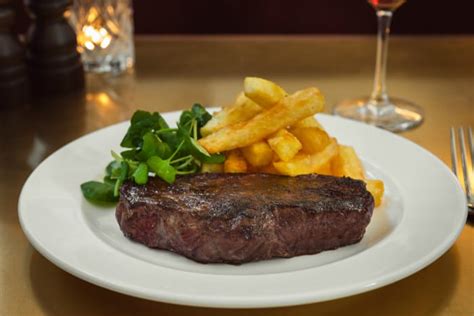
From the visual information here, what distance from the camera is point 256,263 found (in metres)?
1.61

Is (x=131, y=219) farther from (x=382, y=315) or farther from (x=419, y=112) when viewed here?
(x=419, y=112)

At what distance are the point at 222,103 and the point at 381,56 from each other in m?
0.61

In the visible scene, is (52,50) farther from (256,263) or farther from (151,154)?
(256,263)

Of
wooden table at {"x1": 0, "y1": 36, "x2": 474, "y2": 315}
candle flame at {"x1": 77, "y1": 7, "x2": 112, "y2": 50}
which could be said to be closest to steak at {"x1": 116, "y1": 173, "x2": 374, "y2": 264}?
wooden table at {"x1": 0, "y1": 36, "x2": 474, "y2": 315}

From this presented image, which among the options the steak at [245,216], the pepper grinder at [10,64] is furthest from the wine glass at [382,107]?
the pepper grinder at [10,64]

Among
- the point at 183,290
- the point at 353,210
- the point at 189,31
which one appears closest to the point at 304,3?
the point at 189,31

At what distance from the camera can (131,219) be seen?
1651 millimetres

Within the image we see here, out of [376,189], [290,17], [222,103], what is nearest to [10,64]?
[222,103]

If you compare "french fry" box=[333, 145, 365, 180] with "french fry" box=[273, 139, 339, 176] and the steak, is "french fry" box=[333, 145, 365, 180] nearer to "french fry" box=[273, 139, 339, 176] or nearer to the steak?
"french fry" box=[273, 139, 339, 176]

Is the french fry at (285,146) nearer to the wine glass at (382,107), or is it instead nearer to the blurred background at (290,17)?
the wine glass at (382,107)

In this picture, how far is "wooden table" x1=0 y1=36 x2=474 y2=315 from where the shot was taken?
158 cm

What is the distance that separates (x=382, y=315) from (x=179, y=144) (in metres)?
0.71

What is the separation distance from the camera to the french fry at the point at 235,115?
197 cm

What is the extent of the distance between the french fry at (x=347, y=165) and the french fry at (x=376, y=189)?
2.2 inches
